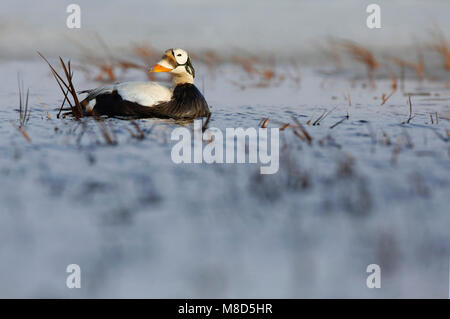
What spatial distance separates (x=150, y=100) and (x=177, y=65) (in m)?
0.83

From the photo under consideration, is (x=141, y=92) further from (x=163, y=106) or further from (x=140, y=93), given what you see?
(x=163, y=106)

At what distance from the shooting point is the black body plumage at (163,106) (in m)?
5.65

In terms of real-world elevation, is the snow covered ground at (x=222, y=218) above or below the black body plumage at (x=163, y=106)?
below

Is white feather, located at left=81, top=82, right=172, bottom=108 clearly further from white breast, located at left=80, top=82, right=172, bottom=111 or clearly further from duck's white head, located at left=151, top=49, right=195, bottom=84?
duck's white head, located at left=151, top=49, right=195, bottom=84

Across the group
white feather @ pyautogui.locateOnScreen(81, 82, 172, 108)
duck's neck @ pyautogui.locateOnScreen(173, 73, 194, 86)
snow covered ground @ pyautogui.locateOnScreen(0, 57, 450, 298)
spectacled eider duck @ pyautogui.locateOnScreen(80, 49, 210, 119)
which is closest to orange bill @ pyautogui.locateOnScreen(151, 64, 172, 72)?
spectacled eider duck @ pyautogui.locateOnScreen(80, 49, 210, 119)

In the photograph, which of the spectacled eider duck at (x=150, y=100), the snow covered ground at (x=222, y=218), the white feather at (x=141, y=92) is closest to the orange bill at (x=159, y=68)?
the spectacled eider duck at (x=150, y=100)

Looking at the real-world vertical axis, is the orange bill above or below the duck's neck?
above

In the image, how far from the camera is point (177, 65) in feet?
20.5

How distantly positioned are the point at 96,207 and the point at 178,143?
5.15 feet

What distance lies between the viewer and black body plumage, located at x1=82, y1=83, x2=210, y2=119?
5652mm

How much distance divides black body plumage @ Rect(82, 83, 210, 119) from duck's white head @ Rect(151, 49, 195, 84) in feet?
0.60

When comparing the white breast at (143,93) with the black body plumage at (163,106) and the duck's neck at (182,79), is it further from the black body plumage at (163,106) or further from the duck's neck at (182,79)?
the duck's neck at (182,79)

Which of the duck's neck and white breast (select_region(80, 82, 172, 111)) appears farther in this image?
the duck's neck

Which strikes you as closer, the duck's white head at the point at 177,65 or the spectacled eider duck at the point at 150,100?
the spectacled eider duck at the point at 150,100
